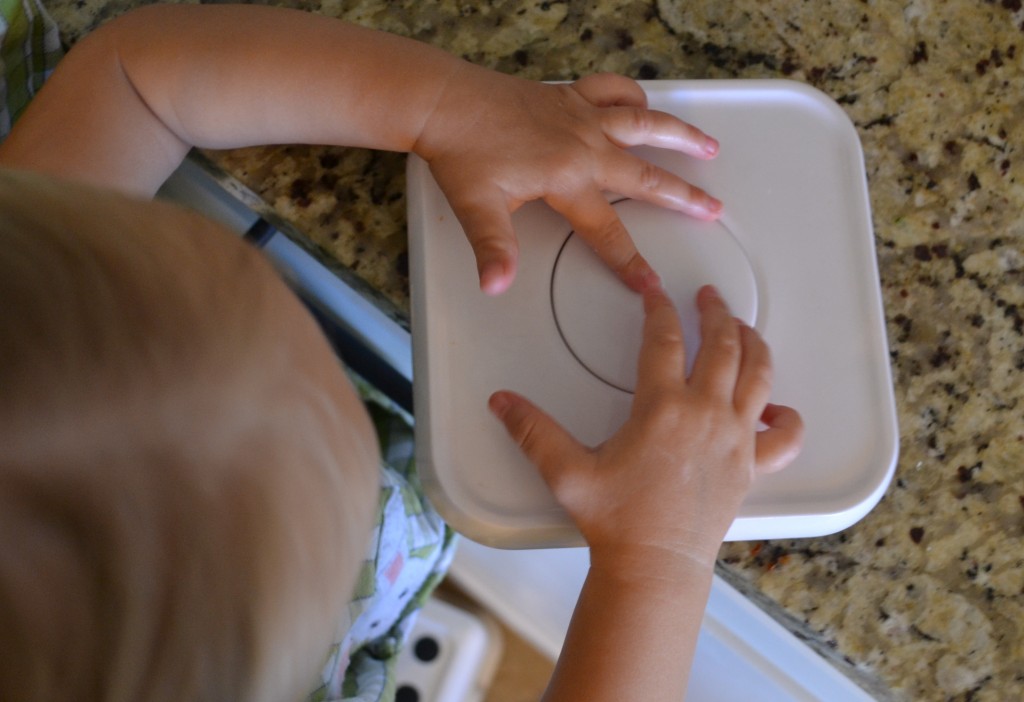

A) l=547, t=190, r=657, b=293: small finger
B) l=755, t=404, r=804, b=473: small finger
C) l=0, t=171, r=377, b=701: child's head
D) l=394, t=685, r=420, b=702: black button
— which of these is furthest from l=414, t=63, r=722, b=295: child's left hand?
l=394, t=685, r=420, b=702: black button

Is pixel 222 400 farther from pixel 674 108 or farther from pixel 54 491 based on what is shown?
pixel 674 108

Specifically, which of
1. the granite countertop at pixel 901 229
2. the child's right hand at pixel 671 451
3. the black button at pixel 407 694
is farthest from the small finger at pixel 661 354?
the black button at pixel 407 694

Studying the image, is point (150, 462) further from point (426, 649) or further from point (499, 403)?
point (426, 649)

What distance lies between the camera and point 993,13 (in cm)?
57

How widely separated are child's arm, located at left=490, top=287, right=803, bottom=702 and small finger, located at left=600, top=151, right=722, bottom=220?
0.30 feet

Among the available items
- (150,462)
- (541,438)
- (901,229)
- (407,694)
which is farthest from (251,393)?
(407,694)

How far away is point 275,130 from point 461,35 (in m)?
0.14

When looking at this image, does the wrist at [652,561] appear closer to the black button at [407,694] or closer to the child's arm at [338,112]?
the child's arm at [338,112]

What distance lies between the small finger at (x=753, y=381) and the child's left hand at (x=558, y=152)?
7 cm

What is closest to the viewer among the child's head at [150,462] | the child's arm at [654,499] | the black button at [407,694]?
the child's head at [150,462]

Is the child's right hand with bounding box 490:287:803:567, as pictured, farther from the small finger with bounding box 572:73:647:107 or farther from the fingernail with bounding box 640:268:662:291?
the small finger with bounding box 572:73:647:107

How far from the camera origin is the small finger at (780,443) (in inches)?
16.5

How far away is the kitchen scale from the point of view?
0.43m

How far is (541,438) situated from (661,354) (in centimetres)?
8
